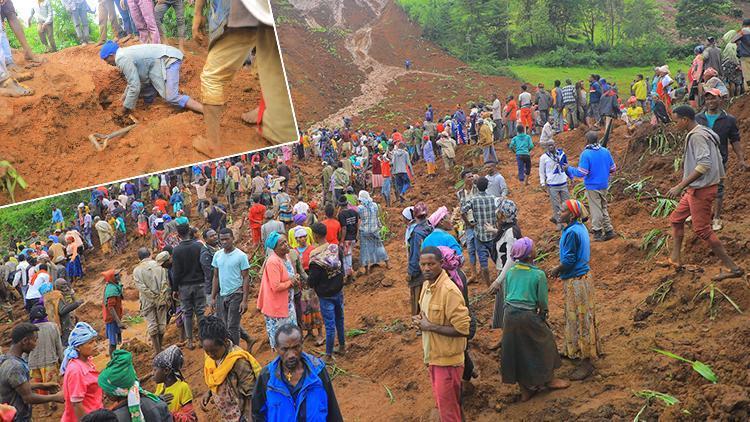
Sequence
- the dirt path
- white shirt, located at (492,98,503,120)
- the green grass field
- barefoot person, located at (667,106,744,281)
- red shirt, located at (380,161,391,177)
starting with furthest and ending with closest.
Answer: the green grass field → the dirt path → white shirt, located at (492,98,503,120) → red shirt, located at (380,161,391,177) → barefoot person, located at (667,106,744,281)

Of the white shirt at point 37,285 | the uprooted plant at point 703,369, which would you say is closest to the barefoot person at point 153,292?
the white shirt at point 37,285

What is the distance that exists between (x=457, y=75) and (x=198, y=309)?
35758mm

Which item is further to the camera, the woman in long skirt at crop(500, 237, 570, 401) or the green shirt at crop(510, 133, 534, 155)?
the green shirt at crop(510, 133, 534, 155)

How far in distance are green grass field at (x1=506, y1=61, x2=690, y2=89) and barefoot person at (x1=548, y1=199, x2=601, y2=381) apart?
3156 cm

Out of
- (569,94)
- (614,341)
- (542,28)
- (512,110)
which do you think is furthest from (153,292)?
(542,28)

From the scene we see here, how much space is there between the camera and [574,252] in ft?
17.7

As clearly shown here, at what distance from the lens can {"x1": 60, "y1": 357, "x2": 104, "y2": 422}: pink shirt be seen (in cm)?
445

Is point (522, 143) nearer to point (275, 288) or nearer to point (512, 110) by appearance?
point (512, 110)

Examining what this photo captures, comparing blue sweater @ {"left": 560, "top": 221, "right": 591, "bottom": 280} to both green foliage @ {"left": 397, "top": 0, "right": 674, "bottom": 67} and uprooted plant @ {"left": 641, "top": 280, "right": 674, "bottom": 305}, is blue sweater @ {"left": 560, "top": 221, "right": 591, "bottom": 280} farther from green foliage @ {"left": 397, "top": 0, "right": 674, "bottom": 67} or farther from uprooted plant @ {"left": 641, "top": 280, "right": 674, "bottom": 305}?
green foliage @ {"left": 397, "top": 0, "right": 674, "bottom": 67}

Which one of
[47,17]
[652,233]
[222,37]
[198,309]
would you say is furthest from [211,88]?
[652,233]

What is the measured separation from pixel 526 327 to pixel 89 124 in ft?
11.8

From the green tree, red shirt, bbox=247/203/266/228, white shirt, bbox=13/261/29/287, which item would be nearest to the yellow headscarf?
red shirt, bbox=247/203/266/228

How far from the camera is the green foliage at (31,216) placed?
24.2 metres

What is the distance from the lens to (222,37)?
176 inches
